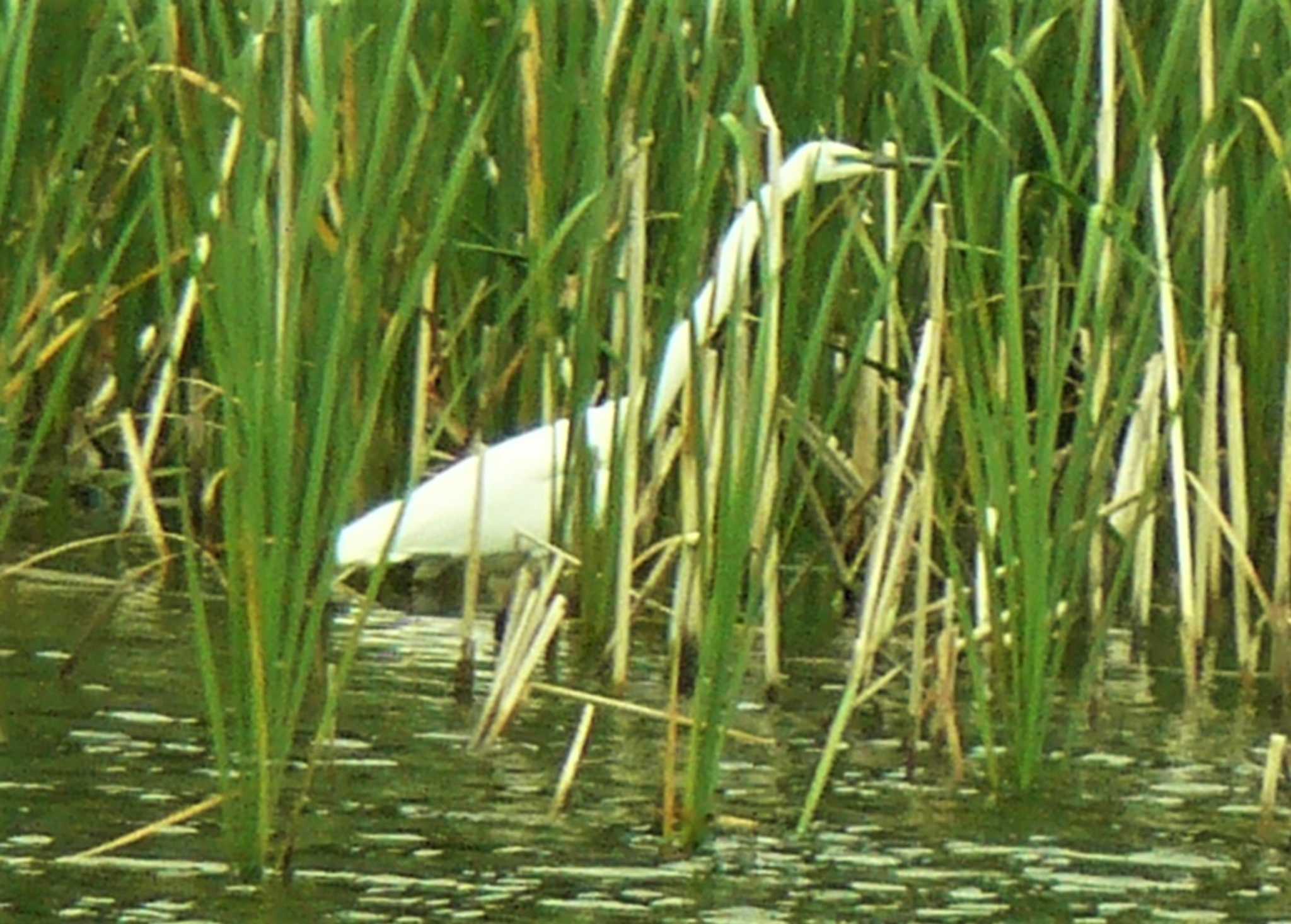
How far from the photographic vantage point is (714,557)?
3.55 m

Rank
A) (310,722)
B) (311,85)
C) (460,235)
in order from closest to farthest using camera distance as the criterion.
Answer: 1. (311,85)
2. (310,722)
3. (460,235)

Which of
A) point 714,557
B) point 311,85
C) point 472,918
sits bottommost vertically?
point 472,918

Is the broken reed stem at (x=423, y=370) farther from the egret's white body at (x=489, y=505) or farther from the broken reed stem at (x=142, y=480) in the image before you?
the broken reed stem at (x=142, y=480)

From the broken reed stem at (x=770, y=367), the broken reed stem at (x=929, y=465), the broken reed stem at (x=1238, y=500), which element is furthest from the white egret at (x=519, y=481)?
the broken reed stem at (x=1238, y=500)

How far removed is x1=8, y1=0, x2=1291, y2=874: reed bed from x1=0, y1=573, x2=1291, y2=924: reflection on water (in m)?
0.09

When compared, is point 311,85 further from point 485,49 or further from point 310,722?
point 485,49

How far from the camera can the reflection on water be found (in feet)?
11.1

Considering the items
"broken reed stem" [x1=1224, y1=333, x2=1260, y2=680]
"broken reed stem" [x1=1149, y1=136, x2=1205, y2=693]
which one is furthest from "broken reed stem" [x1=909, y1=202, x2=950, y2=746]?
"broken reed stem" [x1=1224, y1=333, x2=1260, y2=680]

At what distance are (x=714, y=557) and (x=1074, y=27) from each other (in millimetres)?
1954

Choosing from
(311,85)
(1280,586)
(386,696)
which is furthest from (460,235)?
(311,85)

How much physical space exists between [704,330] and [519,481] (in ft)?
5.23

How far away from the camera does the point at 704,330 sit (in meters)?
3.67

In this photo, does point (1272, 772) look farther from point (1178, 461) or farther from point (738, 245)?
point (738, 245)

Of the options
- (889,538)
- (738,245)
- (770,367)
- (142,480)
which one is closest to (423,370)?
(142,480)
